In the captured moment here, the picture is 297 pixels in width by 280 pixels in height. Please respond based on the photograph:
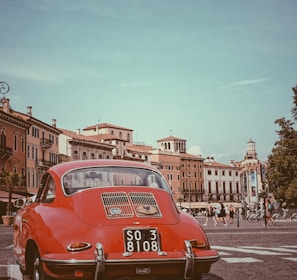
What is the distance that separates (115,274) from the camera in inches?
239

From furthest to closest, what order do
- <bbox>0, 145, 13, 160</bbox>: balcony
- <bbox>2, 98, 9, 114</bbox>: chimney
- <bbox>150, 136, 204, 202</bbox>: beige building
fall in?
<bbox>150, 136, 204, 202</bbox>: beige building → <bbox>2, 98, 9, 114</bbox>: chimney → <bbox>0, 145, 13, 160</bbox>: balcony

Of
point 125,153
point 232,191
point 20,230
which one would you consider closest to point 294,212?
point 20,230

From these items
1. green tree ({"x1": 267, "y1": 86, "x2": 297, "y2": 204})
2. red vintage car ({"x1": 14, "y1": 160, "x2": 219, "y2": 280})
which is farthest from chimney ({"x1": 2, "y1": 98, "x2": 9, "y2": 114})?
red vintage car ({"x1": 14, "y1": 160, "x2": 219, "y2": 280})

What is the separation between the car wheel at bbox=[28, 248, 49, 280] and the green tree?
47.2m

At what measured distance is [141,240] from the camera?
246 inches

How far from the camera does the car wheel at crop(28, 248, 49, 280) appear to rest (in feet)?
21.2

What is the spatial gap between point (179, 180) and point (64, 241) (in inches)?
5280

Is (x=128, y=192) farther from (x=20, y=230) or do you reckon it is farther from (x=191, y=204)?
(x=191, y=204)

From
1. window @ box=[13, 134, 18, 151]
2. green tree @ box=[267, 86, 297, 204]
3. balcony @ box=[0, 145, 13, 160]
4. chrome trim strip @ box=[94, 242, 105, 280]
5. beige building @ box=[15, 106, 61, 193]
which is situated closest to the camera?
chrome trim strip @ box=[94, 242, 105, 280]

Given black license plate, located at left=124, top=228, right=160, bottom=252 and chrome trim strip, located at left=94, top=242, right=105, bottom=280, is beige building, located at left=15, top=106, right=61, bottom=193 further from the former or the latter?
chrome trim strip, located at left=94, top=242, right=105, bottom=280

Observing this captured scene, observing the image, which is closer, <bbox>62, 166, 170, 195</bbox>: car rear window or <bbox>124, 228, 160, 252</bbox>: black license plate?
<bbox>124, 228, 160, 252</bbox>: black license plate

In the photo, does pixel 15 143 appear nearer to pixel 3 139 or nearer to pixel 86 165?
pixel 3 139

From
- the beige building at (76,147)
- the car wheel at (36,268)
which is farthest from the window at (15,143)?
the car wheel at (36,268)

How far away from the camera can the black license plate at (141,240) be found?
6.18m
